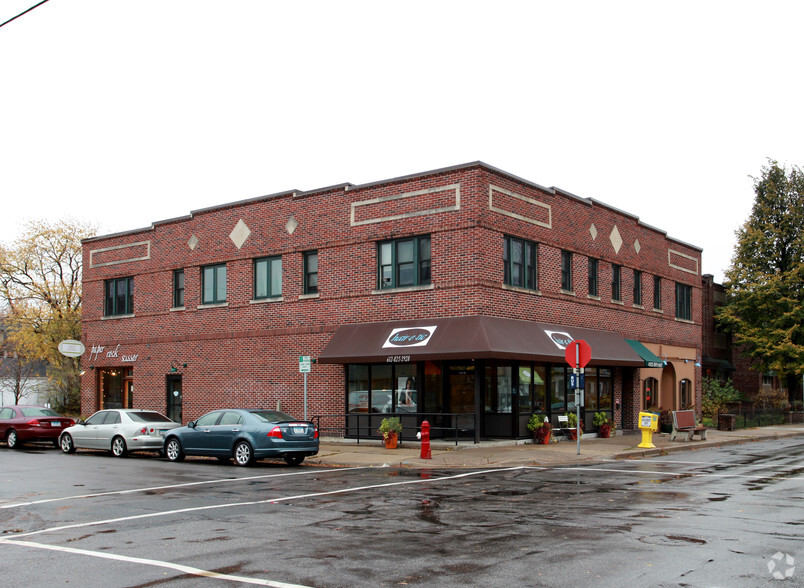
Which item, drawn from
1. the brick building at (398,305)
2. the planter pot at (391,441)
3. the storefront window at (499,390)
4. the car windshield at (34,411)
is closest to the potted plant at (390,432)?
the planter pot at (391,441)

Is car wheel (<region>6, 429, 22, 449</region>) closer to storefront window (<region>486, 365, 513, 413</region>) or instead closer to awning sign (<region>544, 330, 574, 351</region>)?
storefront window (<region>486, 365, 513, 413</region>)

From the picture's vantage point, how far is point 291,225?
28828mm

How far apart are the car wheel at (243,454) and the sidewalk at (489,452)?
1699mm

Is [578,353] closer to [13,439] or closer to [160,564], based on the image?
[160,564]

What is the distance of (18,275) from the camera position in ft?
160

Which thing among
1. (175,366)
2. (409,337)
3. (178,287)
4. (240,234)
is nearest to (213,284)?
(178,287)

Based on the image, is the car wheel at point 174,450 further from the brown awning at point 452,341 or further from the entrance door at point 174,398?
the entrance door at point 174,398

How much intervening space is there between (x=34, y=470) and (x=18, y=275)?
108 feet

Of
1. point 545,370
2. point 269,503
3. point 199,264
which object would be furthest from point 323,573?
point 199,264

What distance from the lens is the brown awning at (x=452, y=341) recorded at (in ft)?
75.4

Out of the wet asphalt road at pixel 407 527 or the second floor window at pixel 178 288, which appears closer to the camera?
the wet asphalt road at pixel 407 527

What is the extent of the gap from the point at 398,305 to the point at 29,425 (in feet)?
42.0

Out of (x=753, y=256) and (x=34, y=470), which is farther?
(x=753, y=256)

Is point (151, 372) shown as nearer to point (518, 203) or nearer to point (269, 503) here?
point (518, 203)
